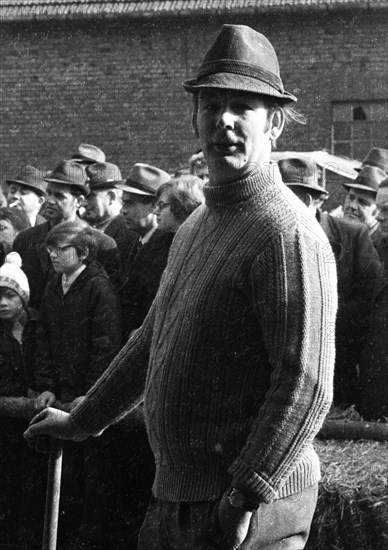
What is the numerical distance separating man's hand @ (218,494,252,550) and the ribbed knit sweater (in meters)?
0.08

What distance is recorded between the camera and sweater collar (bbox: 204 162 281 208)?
321cm

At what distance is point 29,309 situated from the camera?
6.98m

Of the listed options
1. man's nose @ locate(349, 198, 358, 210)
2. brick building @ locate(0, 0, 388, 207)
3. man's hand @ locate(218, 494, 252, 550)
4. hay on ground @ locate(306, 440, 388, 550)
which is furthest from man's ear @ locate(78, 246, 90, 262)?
brick building @ locate(0, 0, 388, 207)

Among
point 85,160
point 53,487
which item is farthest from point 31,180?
point 53,487

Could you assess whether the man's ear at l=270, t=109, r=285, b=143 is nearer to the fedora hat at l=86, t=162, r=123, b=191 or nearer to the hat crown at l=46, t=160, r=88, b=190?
the hat crown at l=46, t=160, r=88, b=190

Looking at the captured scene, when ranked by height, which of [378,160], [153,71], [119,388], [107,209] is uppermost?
[153,71]

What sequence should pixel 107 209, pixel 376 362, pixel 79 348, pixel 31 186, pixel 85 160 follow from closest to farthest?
pixel 376 362, pixel 79 348, pixel 107 209, pixel 31 186, pixel 85 160

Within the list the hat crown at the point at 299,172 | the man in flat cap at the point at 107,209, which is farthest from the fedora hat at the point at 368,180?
the man in flat cap at the point at 107,209

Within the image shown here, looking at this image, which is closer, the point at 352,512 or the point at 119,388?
Answer: the point at 119,388

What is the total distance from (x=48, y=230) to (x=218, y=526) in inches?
213

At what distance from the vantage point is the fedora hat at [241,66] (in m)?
3.19

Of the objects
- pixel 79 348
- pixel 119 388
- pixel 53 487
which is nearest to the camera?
pixel 119 388

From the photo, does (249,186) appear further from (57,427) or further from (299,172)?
(299,172)

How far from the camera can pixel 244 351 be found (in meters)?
3.05
